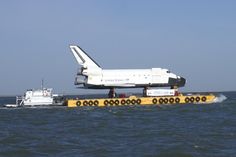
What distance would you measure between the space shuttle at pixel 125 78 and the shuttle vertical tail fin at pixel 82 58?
627 millimetres

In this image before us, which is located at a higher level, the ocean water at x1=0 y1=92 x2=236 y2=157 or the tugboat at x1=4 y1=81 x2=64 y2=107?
the tugboat at x1=4 y1=81 x2=64 y2=107

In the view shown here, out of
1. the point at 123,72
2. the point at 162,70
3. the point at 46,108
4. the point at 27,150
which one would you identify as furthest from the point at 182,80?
the point at 27,150

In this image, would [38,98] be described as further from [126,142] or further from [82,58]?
[126,142]

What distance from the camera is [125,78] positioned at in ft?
288

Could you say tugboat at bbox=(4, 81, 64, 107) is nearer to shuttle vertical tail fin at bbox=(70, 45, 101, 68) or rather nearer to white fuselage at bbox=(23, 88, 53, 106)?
white fuselage at bbox=(23, 88, 53, 106)

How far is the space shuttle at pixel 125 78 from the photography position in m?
87.7

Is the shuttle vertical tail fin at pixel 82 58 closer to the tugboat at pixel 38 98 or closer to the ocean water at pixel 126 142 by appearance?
the tugboat at pixel 38 98

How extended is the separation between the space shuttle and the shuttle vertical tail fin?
2.06 ft

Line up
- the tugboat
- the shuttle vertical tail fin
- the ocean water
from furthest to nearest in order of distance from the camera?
the shuttle vertical tail fin < the tugboat < the ocean water

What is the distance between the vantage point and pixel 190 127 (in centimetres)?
4200

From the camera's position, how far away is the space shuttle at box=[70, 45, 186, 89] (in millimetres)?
87688

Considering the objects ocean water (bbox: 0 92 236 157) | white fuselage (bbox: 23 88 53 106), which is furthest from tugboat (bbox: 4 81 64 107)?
ocean water (bbox: 0 92 236 157)

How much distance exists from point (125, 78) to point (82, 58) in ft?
30.2

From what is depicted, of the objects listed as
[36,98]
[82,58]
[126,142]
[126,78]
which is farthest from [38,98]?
[126,142]
